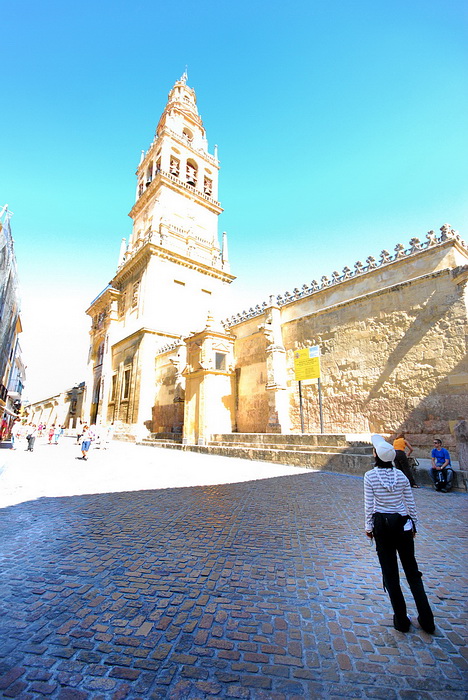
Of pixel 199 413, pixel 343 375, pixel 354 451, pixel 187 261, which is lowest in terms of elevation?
pixel 354 451

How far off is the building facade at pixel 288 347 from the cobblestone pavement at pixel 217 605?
6.05m

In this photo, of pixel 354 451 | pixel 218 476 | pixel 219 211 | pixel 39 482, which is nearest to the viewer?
pixel 39 482

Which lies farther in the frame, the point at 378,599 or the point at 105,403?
the point at 105,403

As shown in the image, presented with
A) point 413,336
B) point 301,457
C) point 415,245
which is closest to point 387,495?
point 301,457

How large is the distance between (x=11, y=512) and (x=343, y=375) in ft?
36.9

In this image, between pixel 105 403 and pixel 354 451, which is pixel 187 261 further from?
pixel 354 451

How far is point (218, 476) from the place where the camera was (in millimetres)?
8180

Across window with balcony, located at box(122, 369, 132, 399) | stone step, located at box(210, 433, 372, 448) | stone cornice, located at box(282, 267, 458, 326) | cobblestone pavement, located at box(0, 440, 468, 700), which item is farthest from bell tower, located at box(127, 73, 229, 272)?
cobblestone pavement, located at box(0, 440, 468, 700)

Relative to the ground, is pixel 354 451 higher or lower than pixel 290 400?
lower

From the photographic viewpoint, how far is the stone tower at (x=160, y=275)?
23234mm

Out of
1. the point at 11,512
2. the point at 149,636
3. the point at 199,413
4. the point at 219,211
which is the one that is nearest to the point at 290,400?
the point at 199,413

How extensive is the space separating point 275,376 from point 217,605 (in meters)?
11.6

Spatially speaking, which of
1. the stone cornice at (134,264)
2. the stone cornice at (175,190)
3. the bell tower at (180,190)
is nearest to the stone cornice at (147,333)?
the stone cornice at (134,264)

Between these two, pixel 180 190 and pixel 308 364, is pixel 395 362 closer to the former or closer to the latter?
pixel 308 364
